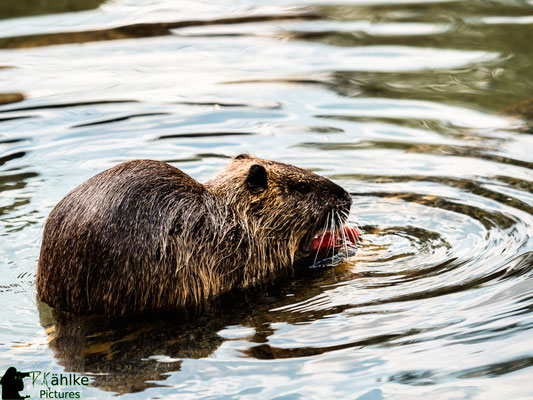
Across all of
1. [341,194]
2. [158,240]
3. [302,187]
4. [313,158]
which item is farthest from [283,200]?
[313,158]

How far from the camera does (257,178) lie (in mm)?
5031

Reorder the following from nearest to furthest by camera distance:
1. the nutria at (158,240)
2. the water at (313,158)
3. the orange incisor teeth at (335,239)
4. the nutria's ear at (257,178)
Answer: the water at (313,158) → the nutria at (158,240) → the nutria's ear at (257,178) → the orange incisor teeth at (335,239)

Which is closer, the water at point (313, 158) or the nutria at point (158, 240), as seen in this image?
the water at point (313, 158)

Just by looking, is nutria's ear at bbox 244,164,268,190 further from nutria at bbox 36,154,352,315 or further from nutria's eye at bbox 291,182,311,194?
nutria's eye at bbox 291,182,311,194

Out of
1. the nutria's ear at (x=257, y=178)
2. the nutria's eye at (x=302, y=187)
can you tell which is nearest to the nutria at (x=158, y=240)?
the nutria's ear at (x=257, y=178)

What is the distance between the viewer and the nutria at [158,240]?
416cm

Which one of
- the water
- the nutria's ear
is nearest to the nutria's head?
the nutria's ear

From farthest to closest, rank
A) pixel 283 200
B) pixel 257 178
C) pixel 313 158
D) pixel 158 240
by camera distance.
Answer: pixel 313 158
pixel 283 200
pixel 257 178
pixel 158 240

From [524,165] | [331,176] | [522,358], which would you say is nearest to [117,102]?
[331,176]

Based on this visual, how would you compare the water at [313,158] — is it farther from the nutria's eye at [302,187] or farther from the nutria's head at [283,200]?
the nutria's eye at [302,187]

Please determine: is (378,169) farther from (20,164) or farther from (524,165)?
(20,164)

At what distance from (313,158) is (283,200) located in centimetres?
136

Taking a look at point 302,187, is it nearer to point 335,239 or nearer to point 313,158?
point 335,239

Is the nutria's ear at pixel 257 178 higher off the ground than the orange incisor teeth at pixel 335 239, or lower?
A: higher
